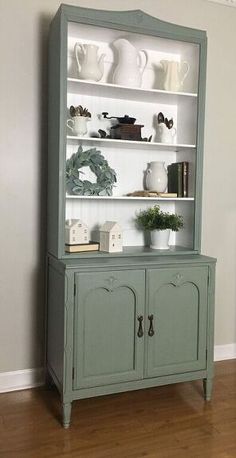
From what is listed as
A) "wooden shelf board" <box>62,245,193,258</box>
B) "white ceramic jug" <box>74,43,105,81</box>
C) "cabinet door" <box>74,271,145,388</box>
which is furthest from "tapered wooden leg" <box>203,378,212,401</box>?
"white ceramic jug" <box>74,43,105,81</box>

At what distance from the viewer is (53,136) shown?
2346 mm

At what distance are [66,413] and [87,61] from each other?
1898 mm

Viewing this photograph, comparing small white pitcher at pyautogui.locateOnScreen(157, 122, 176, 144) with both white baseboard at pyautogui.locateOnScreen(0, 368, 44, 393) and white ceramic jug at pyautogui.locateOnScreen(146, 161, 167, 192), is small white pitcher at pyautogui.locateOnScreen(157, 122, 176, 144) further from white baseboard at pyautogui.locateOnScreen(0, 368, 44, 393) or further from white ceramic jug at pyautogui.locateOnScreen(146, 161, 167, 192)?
white baseboard at pyautogui.locateOnScreen(0, 368, 44, 393)

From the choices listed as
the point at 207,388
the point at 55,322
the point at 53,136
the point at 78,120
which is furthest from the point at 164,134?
the point at 207,388

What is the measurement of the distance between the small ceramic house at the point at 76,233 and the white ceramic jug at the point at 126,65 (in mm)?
870

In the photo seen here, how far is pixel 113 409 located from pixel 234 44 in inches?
101

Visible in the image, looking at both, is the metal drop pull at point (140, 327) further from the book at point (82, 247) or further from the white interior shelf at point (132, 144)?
the white interior shelf at point (132, 144)

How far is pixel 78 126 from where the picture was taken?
240cm

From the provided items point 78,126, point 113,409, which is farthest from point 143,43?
point 113,409

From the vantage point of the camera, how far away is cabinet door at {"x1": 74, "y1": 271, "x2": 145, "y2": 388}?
7.00 ft

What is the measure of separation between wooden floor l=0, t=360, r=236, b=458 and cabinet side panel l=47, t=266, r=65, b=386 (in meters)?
0.24

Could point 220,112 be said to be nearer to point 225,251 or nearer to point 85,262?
point 225,251

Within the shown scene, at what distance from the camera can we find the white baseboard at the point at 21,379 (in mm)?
2514

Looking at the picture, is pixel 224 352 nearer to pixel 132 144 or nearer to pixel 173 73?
pixel 132 144
